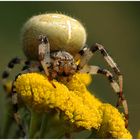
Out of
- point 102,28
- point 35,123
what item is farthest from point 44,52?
point 102,28

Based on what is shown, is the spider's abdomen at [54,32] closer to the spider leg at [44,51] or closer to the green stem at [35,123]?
the spider leg at [44,51]

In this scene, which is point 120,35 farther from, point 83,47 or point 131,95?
point 83,47

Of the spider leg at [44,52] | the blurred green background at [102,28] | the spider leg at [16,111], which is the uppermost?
the spider leg at [44,52]

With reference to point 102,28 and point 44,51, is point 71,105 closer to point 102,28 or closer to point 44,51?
point 44,51

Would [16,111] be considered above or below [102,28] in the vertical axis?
above

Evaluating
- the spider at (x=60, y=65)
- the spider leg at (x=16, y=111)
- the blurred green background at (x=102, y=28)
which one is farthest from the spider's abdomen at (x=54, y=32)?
the blurred green background at (x=102, y=28)

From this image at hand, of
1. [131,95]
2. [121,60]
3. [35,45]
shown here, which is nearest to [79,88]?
[35,45]
